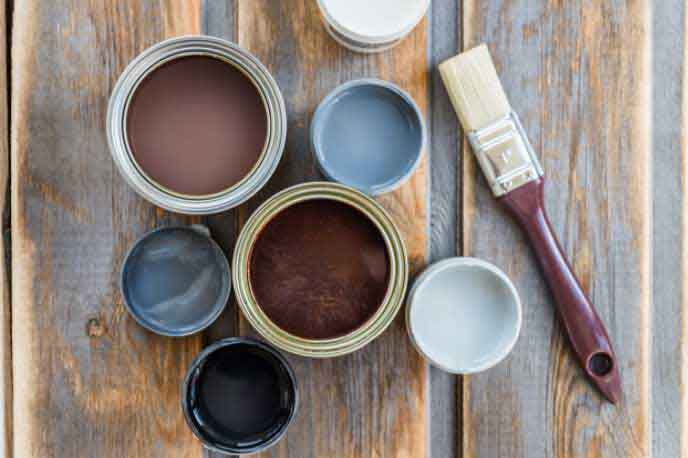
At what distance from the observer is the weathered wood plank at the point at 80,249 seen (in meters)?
0.87

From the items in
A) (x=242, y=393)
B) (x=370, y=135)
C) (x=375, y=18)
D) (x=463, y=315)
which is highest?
(x=375, y=18)

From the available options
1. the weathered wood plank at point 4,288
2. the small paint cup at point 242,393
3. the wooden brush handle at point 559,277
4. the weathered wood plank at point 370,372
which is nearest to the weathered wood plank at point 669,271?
the wooden brush handle at point 559,277

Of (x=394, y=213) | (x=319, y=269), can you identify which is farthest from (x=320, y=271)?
(x=394, y=213)

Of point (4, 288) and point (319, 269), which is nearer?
point (319, 269)

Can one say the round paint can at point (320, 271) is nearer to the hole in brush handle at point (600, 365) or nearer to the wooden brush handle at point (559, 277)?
the wooden brush handle at point (559, 277)

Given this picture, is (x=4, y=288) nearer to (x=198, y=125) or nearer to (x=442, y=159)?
(x=198, y=125)

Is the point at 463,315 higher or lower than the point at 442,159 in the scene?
lower

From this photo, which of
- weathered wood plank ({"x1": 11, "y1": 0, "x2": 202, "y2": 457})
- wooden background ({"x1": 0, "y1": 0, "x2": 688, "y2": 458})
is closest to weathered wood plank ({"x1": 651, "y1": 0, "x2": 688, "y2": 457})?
wooden background ({"x1": 0, "y1": 0, "x2": 688, "y2": 458})

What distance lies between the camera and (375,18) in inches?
33.7

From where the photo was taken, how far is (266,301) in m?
0.79

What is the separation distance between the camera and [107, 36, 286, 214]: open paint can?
0.76 m

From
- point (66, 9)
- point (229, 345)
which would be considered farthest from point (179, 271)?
point (66, 9)

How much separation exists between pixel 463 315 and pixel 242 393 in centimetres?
→ 31

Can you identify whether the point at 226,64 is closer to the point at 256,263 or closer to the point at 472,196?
the point at 256,263
